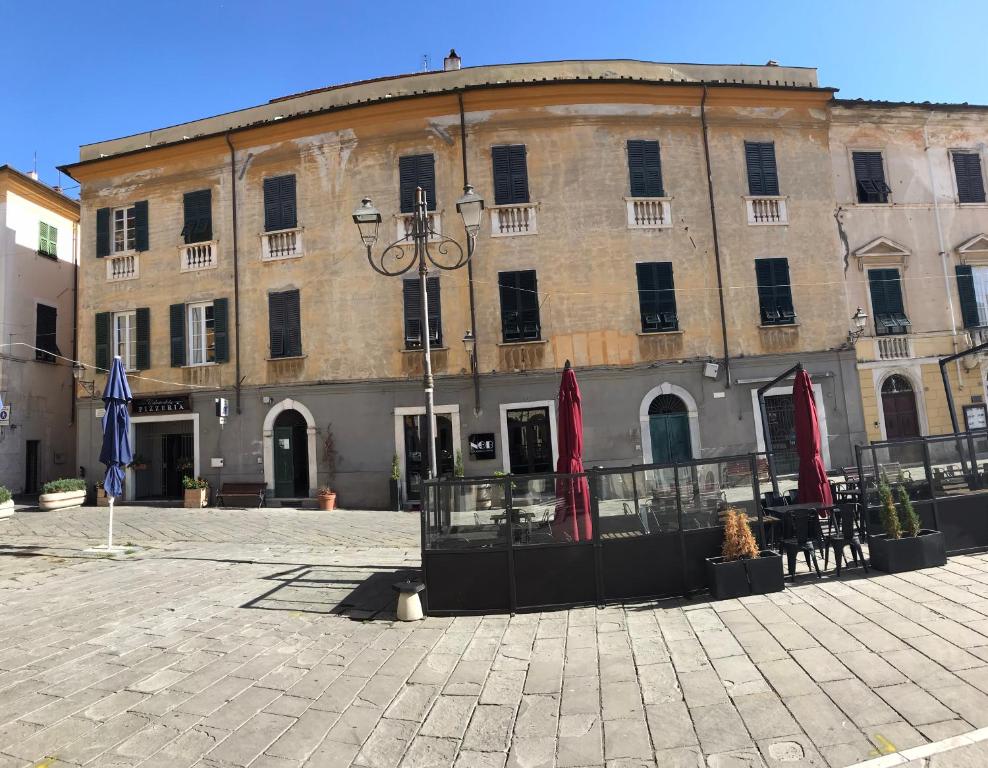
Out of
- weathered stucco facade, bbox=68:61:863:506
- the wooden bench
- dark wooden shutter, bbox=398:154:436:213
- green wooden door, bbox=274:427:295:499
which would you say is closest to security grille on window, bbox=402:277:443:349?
weathered stucco facade, bbox=68:61:863:506

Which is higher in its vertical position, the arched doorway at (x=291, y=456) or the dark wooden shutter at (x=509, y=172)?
the dark wooden shutter at (x=509, y=172)

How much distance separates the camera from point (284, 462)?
1628cm

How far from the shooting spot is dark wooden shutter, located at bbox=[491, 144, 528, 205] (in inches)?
618

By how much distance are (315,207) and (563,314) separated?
8.12 meters

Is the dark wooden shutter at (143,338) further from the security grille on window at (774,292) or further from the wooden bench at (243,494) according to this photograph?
the security grille on window at (774,292)

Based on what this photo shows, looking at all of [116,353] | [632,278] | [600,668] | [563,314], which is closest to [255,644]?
[600,668]

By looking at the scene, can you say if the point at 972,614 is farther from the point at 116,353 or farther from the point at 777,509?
the point at 116,353

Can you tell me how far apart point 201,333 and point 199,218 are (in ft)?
11.9

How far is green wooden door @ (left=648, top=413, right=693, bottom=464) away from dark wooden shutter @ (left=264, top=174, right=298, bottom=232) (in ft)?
40.0

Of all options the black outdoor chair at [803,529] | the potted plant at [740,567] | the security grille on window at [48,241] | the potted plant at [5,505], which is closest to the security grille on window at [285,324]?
the potted plant at [5,505]

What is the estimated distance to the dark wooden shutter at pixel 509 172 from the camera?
15.7 metres

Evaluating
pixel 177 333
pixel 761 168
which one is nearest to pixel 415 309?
pixel 177 333

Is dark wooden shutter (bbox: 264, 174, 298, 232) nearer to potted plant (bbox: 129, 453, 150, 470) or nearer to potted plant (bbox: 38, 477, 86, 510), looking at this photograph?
potted plant (bbox: 129, 453, 150, 470)

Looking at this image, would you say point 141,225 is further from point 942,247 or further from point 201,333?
point 942,247
